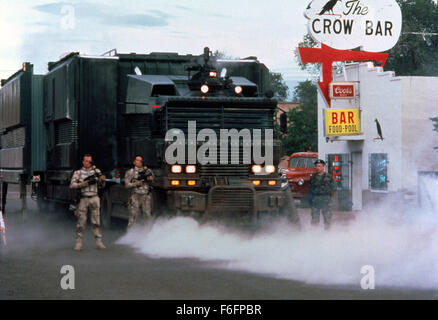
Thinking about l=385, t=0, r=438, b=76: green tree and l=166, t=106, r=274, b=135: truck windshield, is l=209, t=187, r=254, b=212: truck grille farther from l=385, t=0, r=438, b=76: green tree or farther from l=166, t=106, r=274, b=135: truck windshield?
l=385, t=0, r=438, b=76: green tree

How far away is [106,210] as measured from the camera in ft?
68.1

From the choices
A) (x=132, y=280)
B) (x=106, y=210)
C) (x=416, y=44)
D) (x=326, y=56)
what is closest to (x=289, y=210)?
(x=106, y=210)

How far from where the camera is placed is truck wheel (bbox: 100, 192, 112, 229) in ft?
67.1

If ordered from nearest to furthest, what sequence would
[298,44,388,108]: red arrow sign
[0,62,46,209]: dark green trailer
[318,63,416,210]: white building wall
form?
[0,62,46,209]: dark green trailer < [318,63,416,210]: white building wall < [298,44,388,108]: red arrow sign

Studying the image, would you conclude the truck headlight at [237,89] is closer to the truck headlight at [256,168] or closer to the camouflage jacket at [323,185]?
the truck headlight at [256,168]

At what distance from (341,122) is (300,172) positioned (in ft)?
11.7

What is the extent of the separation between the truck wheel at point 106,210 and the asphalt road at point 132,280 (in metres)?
3.03

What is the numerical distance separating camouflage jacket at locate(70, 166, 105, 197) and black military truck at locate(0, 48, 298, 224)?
1519 mm

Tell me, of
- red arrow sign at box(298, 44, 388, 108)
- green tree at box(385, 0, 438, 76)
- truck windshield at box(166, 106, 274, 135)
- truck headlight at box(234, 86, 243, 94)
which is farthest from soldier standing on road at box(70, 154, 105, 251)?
green tree at box(385, 0, 438, 76)

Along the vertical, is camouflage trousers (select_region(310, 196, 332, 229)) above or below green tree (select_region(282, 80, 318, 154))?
below

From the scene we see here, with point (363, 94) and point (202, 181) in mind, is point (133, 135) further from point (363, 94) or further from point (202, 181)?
point (363, 94)

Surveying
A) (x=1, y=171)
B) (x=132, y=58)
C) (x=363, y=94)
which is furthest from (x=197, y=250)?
(x=363, y=94)

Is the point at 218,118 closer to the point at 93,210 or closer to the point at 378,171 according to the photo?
the point at 93,210

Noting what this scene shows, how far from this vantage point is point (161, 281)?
11.6m
